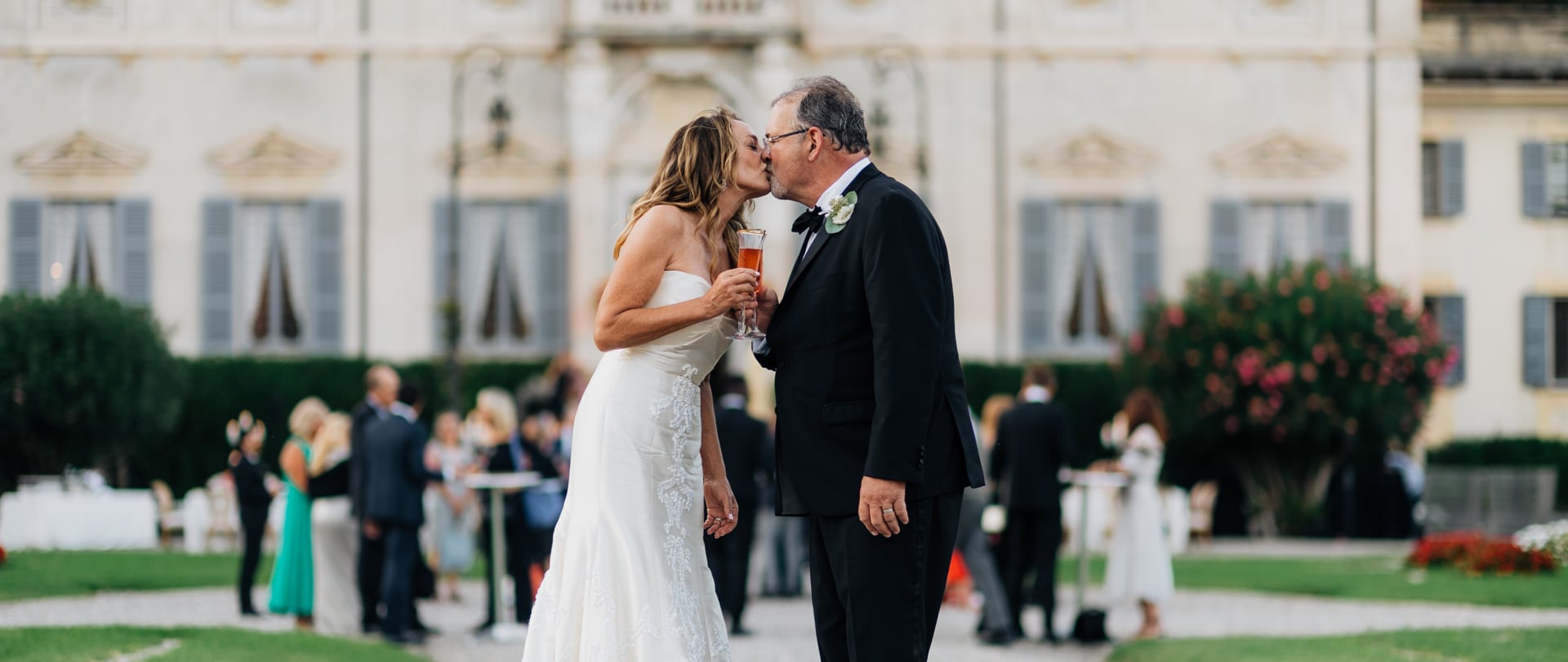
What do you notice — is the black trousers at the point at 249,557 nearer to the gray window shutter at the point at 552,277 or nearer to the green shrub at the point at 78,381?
the green shrub at the point at 78,381

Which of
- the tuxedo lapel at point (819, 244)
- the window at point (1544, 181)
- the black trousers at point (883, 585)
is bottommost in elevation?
the black trousers at point (883, 585)

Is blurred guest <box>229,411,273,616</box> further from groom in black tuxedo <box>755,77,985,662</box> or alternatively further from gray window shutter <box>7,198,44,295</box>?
gray window shutter <box>7,198,44,295</box>

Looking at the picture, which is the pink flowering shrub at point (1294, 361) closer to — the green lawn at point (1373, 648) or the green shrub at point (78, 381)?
the green shrub at point (78, 381)

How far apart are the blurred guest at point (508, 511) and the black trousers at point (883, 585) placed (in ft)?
26.4

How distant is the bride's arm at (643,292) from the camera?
628 centimetres

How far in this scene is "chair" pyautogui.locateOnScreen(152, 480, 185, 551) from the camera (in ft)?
83.3

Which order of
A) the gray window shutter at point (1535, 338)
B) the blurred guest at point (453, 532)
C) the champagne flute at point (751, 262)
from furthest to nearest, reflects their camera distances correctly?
1. the gray window shutter at point (1535, 338)
2. the blurred guest at point (453, 532)
3. the champagne flute at point (751, 262)

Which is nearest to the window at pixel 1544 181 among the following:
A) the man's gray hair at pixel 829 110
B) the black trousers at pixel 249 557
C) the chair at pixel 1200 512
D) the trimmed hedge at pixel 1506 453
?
the trimmed hedge at pixel 1506 453

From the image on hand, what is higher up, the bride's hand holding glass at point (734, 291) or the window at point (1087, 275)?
the window at point (1087, 275)

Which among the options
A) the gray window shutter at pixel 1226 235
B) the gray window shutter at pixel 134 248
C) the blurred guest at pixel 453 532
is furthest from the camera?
the gray window shutter at pixel 1226 235

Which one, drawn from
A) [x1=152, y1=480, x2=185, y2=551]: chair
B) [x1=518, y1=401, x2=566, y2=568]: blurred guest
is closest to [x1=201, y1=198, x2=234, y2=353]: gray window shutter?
[x1=152, y1=480, x2=185, y2=551]: chair

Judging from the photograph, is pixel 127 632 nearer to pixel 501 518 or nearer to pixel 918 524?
pixel 501 518

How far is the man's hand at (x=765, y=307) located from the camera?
6184mm

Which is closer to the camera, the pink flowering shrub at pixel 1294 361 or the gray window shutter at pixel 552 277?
the pink flowering shrub at pixel 1294 361
